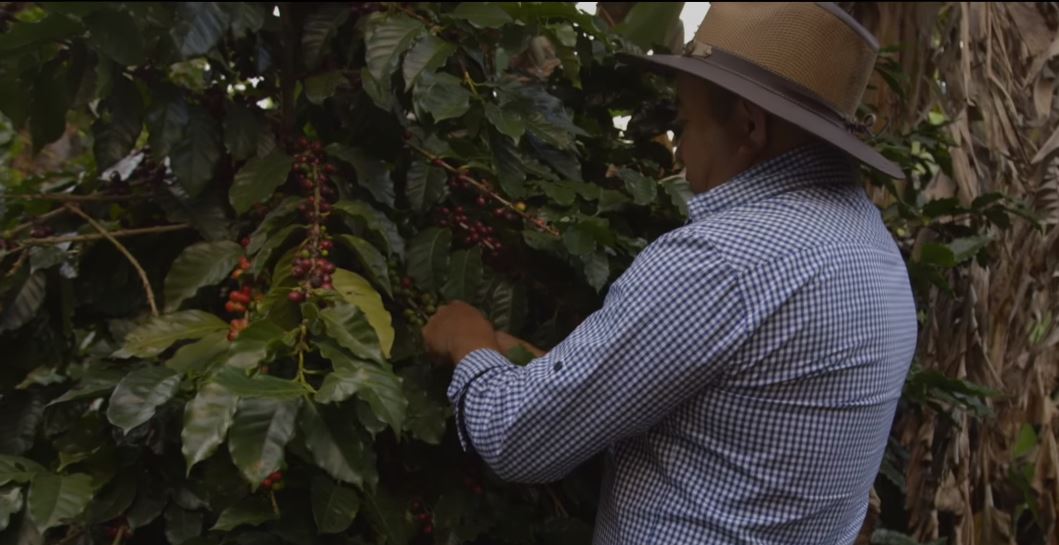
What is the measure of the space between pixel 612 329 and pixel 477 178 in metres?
0.58

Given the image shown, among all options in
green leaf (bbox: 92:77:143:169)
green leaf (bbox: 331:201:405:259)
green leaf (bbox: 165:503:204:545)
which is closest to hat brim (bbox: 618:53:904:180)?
green leaf (bbox: 331:201:405:259)

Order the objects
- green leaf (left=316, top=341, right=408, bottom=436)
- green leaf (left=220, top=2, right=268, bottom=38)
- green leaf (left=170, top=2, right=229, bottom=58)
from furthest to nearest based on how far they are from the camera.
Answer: green leaf (left=316, top=341, right=408, bottom=436) < green leaf (left=220, top=2, right=268, bottom=38) < green leaf (left=170, top=2, right=229, bottom=58)

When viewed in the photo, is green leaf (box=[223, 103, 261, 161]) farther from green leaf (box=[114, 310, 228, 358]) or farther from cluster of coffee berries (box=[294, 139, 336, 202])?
green leaf (box=[114, 310, 228, 358])

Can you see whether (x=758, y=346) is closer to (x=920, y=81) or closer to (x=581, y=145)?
(x=581, y=145)

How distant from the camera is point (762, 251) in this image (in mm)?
1195

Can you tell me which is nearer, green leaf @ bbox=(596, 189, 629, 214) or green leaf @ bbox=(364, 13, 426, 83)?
green leaf @ bbox=(364, 13, 426, 83)

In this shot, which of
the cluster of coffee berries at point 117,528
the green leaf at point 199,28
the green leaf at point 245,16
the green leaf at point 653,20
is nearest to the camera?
the green leaf at point 653,20

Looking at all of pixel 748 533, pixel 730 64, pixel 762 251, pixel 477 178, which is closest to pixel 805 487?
pixel 748 533

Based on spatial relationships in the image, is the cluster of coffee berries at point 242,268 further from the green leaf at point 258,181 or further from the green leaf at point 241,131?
the green leaf at point 241,131

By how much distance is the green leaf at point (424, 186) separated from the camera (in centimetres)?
162

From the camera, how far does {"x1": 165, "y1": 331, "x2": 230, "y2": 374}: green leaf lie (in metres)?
1.32

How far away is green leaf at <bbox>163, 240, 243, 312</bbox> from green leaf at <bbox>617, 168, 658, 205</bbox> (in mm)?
619

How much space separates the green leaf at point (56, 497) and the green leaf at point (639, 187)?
90 cm

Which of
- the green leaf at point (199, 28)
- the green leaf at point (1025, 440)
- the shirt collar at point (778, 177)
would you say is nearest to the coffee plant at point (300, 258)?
the green leaf at point (199, 28)
